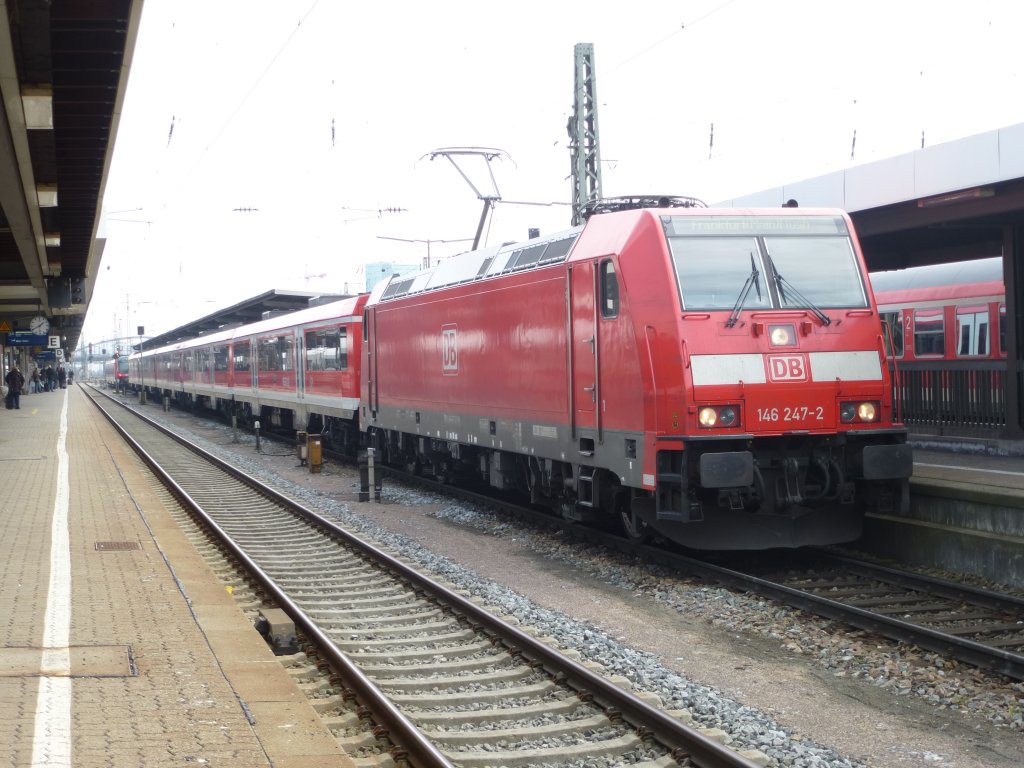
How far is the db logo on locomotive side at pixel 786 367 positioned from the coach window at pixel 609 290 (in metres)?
1.53

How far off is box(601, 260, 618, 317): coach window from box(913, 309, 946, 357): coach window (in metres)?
11.5

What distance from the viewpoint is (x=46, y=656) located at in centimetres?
647

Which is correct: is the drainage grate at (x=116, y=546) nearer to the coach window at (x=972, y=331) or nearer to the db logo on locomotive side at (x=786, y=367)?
the db logo on locomotive side at (x=786, y=367)

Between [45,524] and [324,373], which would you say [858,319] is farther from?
[324,373]

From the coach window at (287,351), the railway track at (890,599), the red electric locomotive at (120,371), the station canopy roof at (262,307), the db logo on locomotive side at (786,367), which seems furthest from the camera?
the red electric locomotive at (120,371)

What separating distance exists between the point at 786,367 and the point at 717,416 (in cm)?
84

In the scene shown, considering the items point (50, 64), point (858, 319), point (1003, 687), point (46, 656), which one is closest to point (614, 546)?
point (858, 319)

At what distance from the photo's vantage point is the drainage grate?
10.6 m

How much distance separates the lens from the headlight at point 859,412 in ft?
31.0

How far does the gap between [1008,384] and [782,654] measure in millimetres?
7987

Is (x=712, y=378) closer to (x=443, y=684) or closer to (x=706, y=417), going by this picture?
(x=706, y=417)

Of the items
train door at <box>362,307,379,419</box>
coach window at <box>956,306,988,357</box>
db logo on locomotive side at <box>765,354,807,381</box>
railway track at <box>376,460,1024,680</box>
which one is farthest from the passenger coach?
db logo on locomotive side at <box>765,354,807,381</box>

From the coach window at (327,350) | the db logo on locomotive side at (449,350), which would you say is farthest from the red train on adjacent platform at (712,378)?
the coach window at (327,350)

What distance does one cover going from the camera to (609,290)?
10164 millimetres
